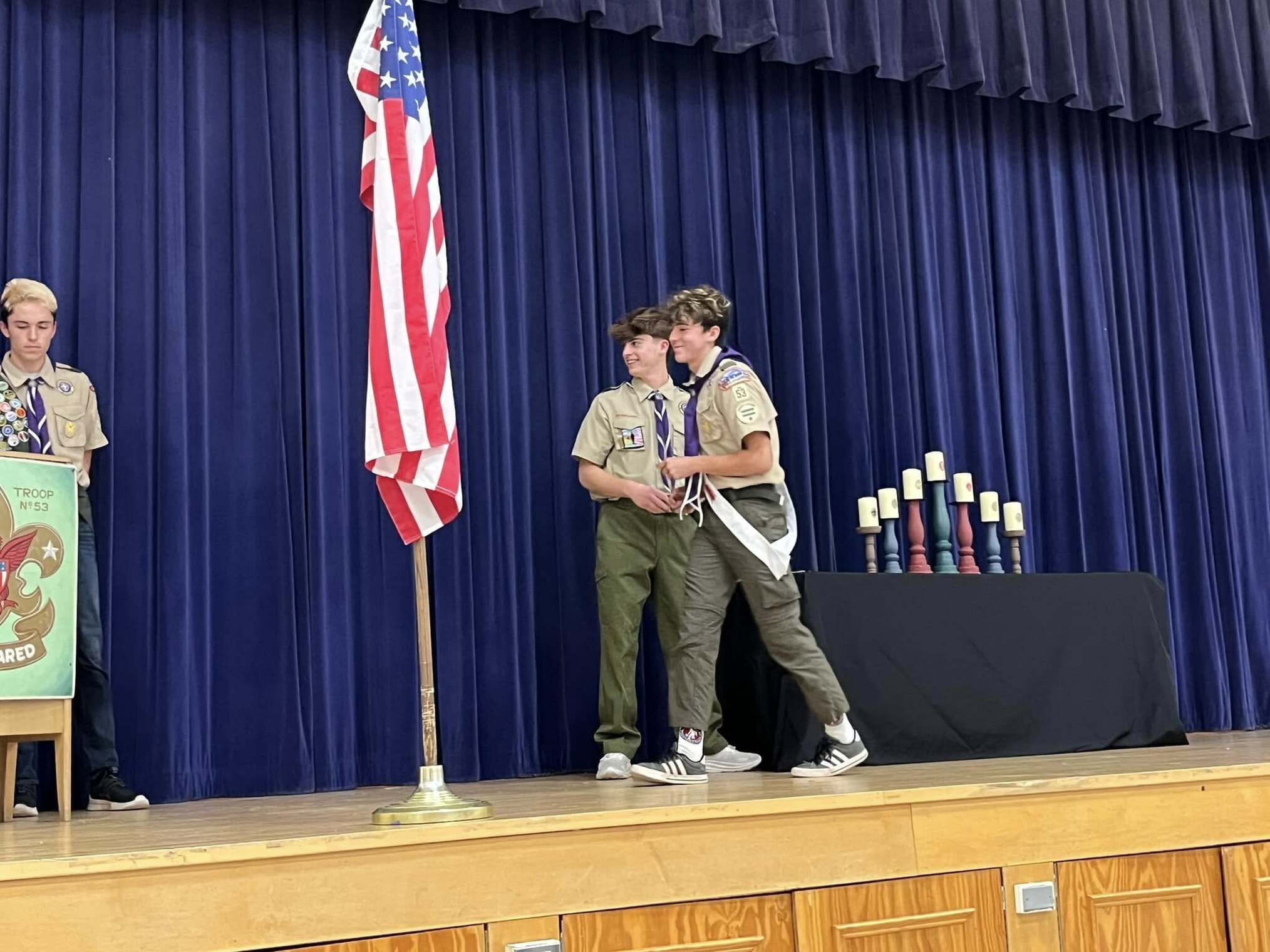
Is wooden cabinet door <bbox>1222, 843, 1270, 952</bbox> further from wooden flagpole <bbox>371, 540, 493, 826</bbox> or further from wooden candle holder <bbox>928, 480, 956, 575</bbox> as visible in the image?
wooden candle holder <bbox>928, 480, 956, 575</bbox>

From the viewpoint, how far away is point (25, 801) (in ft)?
12.5

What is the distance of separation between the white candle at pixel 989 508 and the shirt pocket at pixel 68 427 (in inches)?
123

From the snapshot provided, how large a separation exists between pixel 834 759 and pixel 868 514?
1.24 metres

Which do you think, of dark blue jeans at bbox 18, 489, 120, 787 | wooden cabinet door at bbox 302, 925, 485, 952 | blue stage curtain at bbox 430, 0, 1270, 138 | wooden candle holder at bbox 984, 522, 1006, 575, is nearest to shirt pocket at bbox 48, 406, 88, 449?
dark blue jeans at bbox 18, 489, 120, 787

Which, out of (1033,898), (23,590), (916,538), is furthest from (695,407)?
(23,590)

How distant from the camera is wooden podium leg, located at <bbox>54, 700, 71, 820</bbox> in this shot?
3580 mm

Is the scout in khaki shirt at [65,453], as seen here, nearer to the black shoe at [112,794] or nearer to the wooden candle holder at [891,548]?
the black shoe at [112,794]

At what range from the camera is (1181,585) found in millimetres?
5969

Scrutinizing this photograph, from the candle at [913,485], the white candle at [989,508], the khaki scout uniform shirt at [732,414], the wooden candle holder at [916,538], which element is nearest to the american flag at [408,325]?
the khaki scout uniform shirt at [732,414]

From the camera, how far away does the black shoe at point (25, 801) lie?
3734 mm

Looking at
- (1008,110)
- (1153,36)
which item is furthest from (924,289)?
(1153,36)

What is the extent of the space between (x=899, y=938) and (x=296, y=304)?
2949mm

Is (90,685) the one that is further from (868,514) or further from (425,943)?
(868,514)

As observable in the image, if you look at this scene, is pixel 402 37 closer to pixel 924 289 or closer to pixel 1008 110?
pixel 924 289
